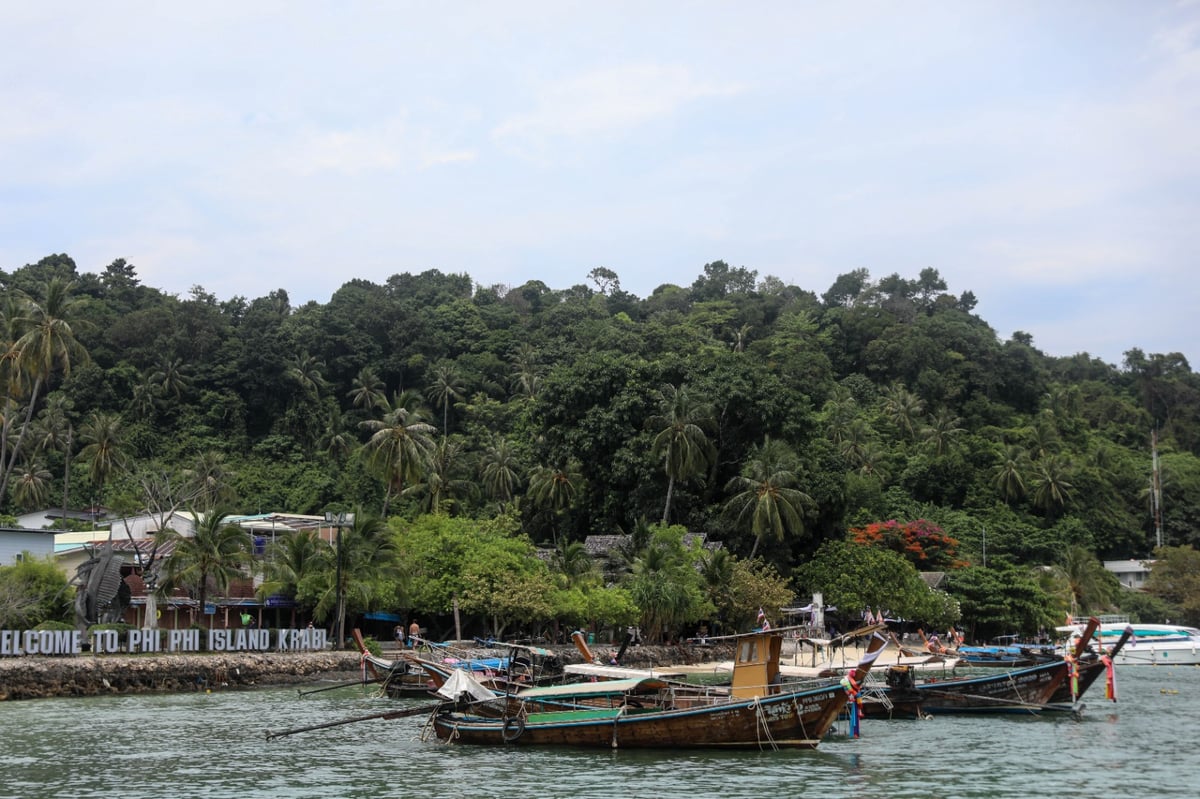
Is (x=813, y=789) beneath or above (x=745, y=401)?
beneath

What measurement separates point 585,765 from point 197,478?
56398 mm

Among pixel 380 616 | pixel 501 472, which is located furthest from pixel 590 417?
pixel 380 616

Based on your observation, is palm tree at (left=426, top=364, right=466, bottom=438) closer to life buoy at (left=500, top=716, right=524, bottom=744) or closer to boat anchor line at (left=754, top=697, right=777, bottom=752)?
life buoy at (left=500, top=716, right=524, bottom=744)

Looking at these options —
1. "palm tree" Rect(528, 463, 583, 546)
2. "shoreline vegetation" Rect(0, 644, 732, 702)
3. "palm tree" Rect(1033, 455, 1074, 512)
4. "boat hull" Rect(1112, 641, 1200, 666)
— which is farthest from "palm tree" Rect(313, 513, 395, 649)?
"palm tree" Rect(1033, 455, 1074, 512)

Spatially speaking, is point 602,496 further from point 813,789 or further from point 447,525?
point 813,789

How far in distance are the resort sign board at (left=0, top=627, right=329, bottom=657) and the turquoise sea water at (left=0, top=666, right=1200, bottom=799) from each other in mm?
6248

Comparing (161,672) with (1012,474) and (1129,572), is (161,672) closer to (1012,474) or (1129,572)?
(1012,474)

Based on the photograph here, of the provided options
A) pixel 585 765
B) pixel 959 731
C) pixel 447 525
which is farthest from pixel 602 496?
pixel 585 765

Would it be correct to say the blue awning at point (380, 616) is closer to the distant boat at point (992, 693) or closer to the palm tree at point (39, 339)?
the palm tree at point (39, 339)

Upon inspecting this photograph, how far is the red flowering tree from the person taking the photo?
241ft

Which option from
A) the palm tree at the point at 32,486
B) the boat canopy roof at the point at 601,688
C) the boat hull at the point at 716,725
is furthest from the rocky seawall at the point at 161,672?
the palm tree at the point at 32,486

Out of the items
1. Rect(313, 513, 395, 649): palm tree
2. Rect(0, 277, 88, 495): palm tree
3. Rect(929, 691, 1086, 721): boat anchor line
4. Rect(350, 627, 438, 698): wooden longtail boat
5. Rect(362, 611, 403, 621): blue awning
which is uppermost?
Rect(0, 277, 88, 495): palm tree

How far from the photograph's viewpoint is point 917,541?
7506 cm

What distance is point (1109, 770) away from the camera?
25.8m
